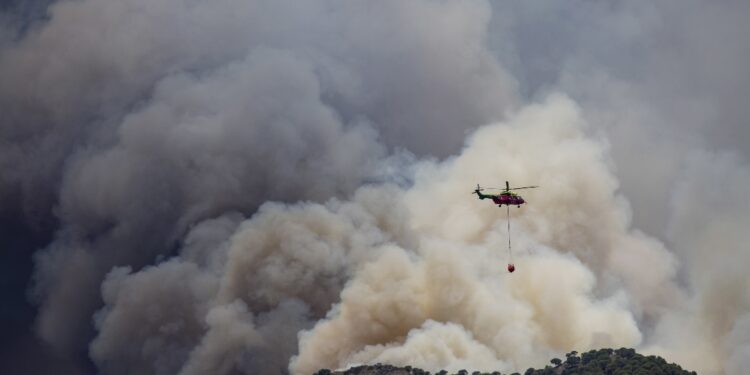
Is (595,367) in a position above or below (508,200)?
below

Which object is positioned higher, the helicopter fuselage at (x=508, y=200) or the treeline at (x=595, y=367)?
the helicopter fuselage at (x=508, y=200)

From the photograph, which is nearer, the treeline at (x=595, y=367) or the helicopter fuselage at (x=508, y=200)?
the helicopter fuselage at (x=508, y=200)

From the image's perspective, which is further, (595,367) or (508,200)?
(595,367)

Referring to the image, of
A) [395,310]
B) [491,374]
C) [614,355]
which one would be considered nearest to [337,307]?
[395,310]

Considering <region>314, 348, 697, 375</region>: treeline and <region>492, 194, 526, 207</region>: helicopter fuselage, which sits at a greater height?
<region>492, 194, 526, 207</region>: helicopter fuselage

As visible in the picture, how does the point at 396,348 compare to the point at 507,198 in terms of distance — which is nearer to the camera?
the point at 507,198

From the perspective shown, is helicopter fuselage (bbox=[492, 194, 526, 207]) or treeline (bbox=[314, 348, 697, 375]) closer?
helicopter fuselage (bbox=[492, 194, 526, 207])

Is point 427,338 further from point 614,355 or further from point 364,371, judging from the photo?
point 614,355

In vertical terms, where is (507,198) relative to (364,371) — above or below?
above
